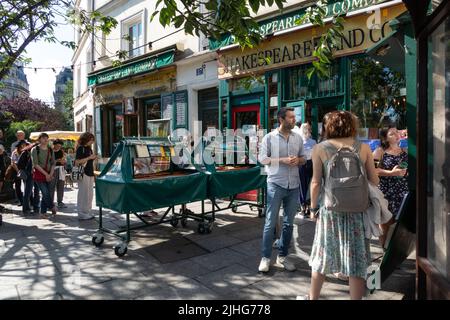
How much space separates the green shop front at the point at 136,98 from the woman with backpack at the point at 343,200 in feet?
27.2

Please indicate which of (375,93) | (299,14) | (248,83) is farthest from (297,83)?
(375,93)

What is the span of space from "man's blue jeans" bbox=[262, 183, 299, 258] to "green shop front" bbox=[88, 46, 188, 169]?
7.30 metres

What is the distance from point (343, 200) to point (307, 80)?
5586mm

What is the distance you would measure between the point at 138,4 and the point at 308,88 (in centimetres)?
811

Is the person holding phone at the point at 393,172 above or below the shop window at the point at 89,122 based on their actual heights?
below

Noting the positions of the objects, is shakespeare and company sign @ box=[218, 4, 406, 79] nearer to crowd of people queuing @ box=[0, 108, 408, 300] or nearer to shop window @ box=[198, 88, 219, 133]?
shop window @ box=[198, 88, 219, 133]

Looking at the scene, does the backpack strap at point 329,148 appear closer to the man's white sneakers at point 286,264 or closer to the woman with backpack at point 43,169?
the man's white sneakers at point 286,264

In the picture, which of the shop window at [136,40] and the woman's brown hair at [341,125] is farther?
the shop window at [136,40]

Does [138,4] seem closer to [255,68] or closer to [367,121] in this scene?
[255,68]

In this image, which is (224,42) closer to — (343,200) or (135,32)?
(135,32)

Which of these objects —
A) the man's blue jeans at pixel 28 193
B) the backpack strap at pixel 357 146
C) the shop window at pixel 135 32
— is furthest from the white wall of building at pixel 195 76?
the backpack strap at pixel 357 146

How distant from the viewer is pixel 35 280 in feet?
12.9

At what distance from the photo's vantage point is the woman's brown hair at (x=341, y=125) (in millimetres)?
2846

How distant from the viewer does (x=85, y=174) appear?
7.07 meters
